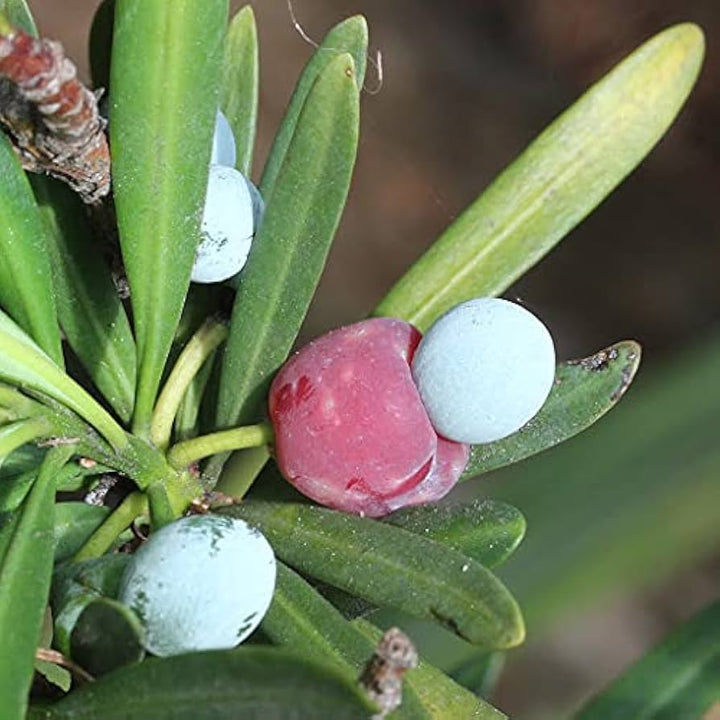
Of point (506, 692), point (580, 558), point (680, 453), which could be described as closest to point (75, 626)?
point (580, 558)

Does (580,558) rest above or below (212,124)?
below

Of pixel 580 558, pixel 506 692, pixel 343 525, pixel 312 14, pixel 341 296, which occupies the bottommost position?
pixel 506 692

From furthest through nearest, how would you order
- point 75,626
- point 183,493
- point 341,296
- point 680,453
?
point 341,296 < point 680,453 < point 183,493 < point 75,626

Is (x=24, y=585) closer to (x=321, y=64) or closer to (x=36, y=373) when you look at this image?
(x=36, y=373)

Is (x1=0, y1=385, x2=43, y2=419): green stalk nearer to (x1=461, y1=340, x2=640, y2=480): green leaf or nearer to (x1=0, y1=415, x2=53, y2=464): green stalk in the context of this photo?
(x1=0, y1=415, x2=53, y2=464): green stalk

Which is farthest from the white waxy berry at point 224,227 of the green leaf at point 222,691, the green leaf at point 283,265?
the green leaf at point 222,691

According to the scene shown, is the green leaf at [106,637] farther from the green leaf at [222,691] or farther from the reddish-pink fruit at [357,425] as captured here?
the reddish-pink fruit at [357,425]

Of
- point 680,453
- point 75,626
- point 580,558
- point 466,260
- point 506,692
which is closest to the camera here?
point 75,626

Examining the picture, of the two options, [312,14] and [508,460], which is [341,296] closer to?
[312,14]
